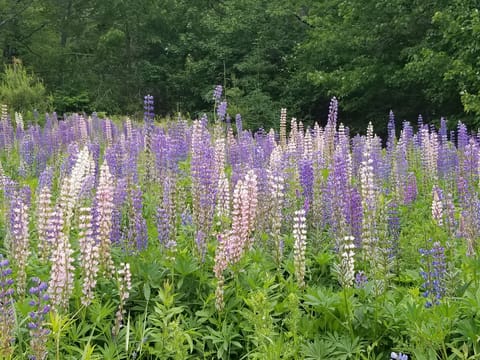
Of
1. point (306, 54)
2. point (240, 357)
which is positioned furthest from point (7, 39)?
point (240, 357)

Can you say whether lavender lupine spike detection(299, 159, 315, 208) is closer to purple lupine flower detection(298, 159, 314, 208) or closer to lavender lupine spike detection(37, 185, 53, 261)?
purple lupine flower detection(298, 159, 314, 208)

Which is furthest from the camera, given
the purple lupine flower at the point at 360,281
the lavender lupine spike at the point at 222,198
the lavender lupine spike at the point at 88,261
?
the lavender lupine spike at the point at 222,198

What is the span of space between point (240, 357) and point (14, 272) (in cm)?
179

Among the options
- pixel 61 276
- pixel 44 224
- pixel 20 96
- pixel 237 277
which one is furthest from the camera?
pixel 20 96

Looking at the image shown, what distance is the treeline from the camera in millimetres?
19344

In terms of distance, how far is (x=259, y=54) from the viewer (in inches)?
930

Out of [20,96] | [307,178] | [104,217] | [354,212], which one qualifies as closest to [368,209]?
[354,212]

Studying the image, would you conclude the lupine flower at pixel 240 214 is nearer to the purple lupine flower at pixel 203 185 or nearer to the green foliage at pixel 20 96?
the purple lupine flower at pixel 203 185

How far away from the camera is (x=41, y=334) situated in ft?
8.89

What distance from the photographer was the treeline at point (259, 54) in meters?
19.3

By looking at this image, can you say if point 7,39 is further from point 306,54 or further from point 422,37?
point 422,37

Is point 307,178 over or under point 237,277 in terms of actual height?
over

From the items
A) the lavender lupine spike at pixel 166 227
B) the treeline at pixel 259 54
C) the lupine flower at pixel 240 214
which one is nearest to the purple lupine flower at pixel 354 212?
the lupine flower at pixel 240 214

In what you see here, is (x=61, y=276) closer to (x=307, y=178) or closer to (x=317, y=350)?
(x=317, y=350)
